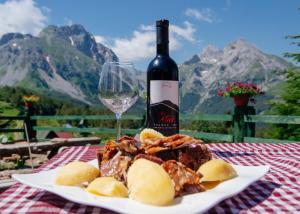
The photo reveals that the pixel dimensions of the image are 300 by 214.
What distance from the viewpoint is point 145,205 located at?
2.62 feet

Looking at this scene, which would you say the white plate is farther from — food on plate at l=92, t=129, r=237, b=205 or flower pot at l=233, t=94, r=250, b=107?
flower pot at l=233, t=94, r=250, b=107

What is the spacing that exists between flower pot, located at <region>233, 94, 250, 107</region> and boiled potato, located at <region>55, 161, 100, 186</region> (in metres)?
6.05

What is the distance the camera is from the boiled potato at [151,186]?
2.61 feet

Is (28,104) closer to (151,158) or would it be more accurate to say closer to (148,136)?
(148,136)

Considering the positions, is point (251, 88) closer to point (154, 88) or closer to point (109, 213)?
point (154, 88)

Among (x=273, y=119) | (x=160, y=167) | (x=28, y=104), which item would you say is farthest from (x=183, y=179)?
(x=28, y=104)

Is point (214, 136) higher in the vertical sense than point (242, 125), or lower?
lower

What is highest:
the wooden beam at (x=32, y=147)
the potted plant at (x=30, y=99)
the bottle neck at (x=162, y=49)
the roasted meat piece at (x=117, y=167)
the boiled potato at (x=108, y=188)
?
the potted plant at (x=30, y=99)

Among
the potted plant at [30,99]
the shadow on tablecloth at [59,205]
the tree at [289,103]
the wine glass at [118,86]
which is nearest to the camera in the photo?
the shadow on tablecloth at [59,205]

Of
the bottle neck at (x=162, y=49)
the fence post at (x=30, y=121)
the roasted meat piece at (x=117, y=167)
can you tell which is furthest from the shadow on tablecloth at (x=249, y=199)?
the fence post at (x=30, y=121)

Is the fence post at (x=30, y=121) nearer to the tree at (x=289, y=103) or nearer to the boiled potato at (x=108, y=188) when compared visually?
the tree at (x=289, y=103)

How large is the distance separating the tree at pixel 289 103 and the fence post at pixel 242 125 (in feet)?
10.6

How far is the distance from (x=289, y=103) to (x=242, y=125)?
3.83 m

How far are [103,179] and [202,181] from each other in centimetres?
27
